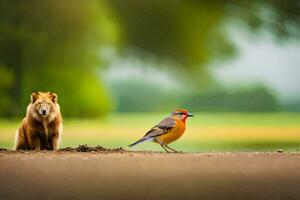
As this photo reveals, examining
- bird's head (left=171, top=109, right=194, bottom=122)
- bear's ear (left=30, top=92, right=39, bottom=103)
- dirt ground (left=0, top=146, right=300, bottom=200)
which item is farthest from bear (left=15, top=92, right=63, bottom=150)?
bird's head (left=171, top=109, right=194, bottom=122)

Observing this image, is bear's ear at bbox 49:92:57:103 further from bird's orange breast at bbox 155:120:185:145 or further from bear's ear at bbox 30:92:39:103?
bird's orange breast at bbox 155:120:185:145

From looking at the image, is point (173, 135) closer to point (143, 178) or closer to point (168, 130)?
point (168, 130)

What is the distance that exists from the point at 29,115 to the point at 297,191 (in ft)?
5.69

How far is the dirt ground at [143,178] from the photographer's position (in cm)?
330

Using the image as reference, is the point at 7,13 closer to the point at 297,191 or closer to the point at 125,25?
the point at 125,25

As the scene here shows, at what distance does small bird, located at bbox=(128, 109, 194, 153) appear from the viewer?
396cm

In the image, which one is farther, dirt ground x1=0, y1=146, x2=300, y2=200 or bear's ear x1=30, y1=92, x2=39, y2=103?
bear's ear x1=30, y1=92, x2=39, y2=103

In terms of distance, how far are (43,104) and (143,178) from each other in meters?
0.99

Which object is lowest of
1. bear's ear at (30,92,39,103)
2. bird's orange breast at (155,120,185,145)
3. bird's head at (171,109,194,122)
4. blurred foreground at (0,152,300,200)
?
blurred foreground at (0,152,300,200)

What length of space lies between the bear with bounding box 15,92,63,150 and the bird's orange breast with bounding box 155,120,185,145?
2.22 ft

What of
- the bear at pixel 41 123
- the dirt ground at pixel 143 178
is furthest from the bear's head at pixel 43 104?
the dirt ground at pixel 143 178

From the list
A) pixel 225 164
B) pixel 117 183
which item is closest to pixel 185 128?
pixel 225 164

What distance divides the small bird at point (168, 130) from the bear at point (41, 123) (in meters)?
0.60

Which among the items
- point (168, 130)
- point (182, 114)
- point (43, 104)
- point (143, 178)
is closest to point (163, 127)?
point (168, 130)
